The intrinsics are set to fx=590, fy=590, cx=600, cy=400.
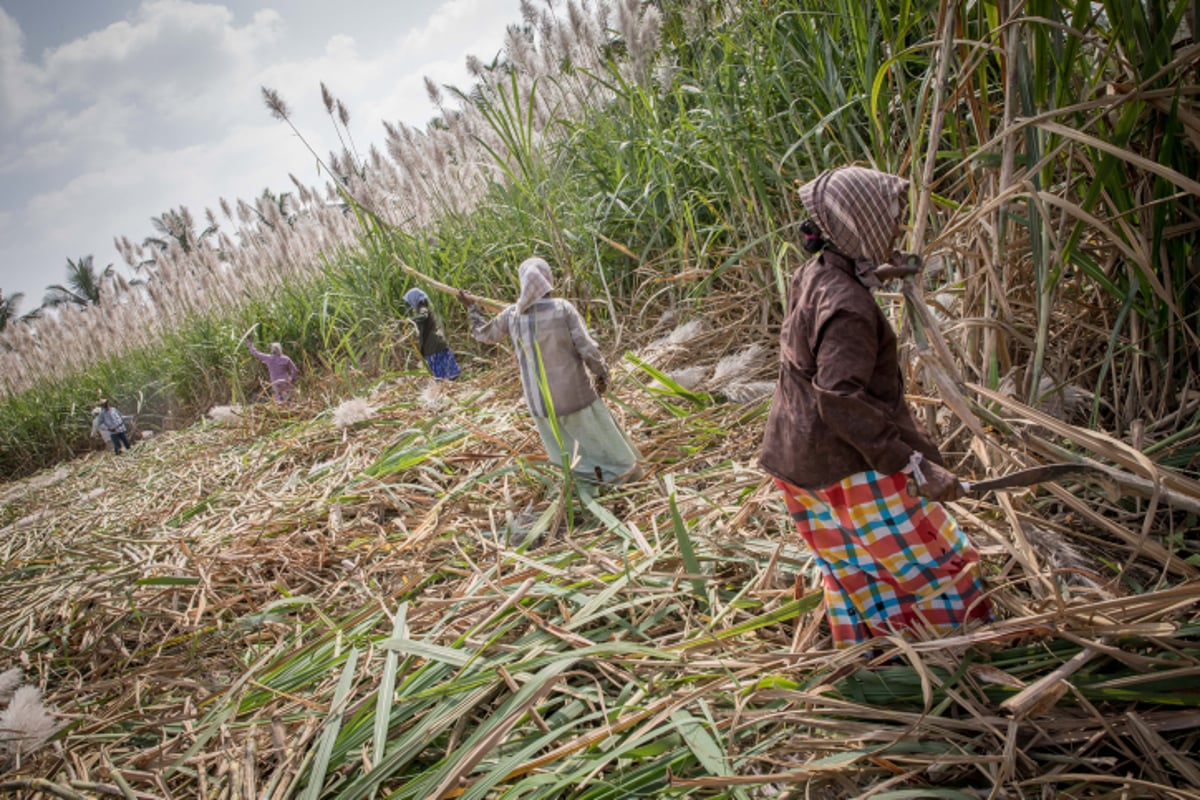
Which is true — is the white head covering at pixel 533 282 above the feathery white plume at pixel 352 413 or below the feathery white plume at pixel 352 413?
above

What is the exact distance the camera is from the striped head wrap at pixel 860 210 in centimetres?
122

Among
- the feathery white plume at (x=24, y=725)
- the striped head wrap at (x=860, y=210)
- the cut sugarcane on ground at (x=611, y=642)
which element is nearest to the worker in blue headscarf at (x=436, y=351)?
the cut sugarcane on ground at (x=611, y=642)

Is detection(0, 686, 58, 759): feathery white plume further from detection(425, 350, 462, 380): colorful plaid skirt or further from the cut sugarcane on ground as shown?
detection(425, 350, 462, 380): colorful plaid skirt

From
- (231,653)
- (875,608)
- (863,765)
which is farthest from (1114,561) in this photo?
(231,653)

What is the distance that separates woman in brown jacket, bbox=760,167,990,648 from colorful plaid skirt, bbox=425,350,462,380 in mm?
3290

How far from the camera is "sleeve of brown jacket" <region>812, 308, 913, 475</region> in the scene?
1.20 meters

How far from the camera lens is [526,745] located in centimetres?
A: 131

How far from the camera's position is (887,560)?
1.33m

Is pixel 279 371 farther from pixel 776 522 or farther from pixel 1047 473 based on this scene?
pixel 1047 473

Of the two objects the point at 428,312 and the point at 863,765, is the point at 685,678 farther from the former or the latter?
the point at 428,312

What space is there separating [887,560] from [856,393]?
0.41 metres

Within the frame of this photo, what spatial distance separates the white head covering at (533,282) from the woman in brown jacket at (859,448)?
1.36 metres

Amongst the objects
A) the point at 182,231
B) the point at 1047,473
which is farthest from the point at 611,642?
the point at 182,231

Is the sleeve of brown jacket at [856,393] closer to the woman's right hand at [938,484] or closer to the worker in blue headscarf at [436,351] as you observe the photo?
the woman's right hand at [938,484]
